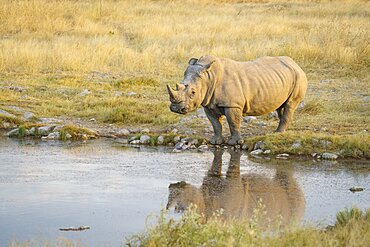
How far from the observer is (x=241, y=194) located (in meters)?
9.98

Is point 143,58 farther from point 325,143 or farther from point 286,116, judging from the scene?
point 325,143

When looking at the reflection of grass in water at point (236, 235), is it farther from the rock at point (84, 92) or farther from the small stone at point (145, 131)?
the rock at point (84, 92)

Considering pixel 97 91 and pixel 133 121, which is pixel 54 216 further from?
pixel 97 91

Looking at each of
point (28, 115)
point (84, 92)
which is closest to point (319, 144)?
point (28, 115)

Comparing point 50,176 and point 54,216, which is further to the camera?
point 50,176

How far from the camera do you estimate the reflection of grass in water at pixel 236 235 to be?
6.94 meters

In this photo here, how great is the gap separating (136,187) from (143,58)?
12.3m

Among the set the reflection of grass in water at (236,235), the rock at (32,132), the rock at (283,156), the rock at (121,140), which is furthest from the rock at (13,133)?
the reflection of grass in water at (236,235)

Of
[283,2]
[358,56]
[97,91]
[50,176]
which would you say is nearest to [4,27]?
[97,91]

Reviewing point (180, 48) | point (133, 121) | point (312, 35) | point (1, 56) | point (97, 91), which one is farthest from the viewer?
point (312, 35)

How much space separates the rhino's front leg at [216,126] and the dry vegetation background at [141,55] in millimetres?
2130

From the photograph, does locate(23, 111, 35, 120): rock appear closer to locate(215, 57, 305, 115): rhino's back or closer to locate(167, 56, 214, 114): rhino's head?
locate(167, 56, 214, 114): rhino's head

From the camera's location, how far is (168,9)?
3712cm

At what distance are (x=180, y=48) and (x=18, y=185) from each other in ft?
46.1
